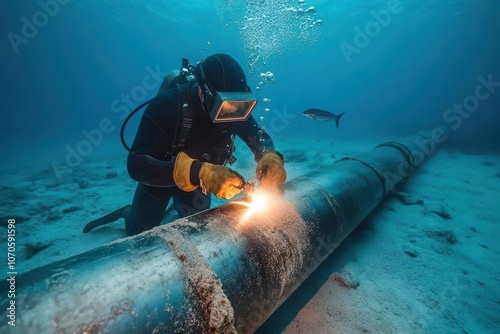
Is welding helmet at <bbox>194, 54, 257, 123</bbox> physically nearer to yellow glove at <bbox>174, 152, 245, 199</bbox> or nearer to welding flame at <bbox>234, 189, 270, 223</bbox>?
yellow glove at <bbox>174, 152, 245, 199</bbox>

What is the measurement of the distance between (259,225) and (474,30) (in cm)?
3888

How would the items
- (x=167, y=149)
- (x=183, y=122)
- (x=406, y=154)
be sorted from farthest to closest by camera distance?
(x=406, y=154) < (x=167, y=149) < (x=183, y=122)

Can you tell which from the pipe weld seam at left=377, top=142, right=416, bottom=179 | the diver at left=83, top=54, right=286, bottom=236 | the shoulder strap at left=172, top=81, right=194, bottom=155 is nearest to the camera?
the diver at left=83, top=54, right=286, bottom=236

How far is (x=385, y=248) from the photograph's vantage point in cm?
320

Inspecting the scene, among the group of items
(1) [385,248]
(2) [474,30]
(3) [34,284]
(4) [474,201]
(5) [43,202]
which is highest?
(2) [474,30]

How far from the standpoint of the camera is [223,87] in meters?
2.40

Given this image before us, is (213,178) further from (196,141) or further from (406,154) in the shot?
(406,154)

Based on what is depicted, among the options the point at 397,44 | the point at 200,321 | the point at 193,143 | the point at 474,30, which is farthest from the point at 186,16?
the point at 397,44

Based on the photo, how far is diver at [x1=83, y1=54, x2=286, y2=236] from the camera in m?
2.06

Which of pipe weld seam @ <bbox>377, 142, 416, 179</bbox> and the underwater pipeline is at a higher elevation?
the underwater pipeline

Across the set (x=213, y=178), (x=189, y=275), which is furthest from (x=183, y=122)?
(x=189, y=275)

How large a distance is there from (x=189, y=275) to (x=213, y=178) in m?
0.85

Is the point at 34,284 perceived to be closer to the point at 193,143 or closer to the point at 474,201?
the point at 193,143

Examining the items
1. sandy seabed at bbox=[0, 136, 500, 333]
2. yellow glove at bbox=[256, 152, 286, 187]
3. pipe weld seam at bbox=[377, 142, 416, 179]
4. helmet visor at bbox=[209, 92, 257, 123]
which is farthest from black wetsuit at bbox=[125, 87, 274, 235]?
pipe weld seam at bbox=[377, 142, 416, 179]
